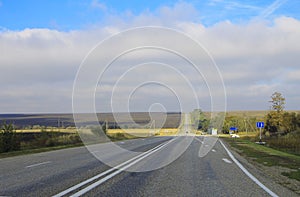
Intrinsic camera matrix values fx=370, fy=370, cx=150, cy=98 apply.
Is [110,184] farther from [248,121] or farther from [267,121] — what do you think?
[248,121]

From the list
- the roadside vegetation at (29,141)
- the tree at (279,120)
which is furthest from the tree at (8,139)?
the tree at (279,120)

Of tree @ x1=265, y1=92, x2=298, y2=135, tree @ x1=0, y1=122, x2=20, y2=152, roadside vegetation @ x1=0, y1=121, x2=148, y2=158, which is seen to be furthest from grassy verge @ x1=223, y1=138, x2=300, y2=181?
tree @ x1=265, y1=92, x2=298, y2=135

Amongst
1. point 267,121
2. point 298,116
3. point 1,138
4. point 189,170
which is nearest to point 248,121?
point 267,121

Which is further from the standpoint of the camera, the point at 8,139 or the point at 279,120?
the point at 279,120

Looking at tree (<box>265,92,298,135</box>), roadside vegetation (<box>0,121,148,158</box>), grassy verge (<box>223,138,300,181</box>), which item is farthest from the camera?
tree (<box>265,92,298,135</box>)

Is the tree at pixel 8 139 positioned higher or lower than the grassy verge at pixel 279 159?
higher

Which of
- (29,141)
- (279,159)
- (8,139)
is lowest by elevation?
(279,159)

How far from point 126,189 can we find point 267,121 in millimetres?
87786

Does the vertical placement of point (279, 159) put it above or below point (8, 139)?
below

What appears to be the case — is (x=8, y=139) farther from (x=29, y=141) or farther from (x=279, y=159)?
(x=279, y=159)

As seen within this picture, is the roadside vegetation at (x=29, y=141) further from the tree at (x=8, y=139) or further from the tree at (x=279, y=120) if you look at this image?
the tree at (x=279, y=120)

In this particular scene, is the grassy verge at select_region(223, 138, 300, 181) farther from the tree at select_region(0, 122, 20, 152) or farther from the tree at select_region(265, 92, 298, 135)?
the tree at select_region(265, 92, 298, 135)

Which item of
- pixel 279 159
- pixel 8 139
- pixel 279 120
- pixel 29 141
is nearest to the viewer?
pixel 279 159

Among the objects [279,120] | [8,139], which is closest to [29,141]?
[8,139]
